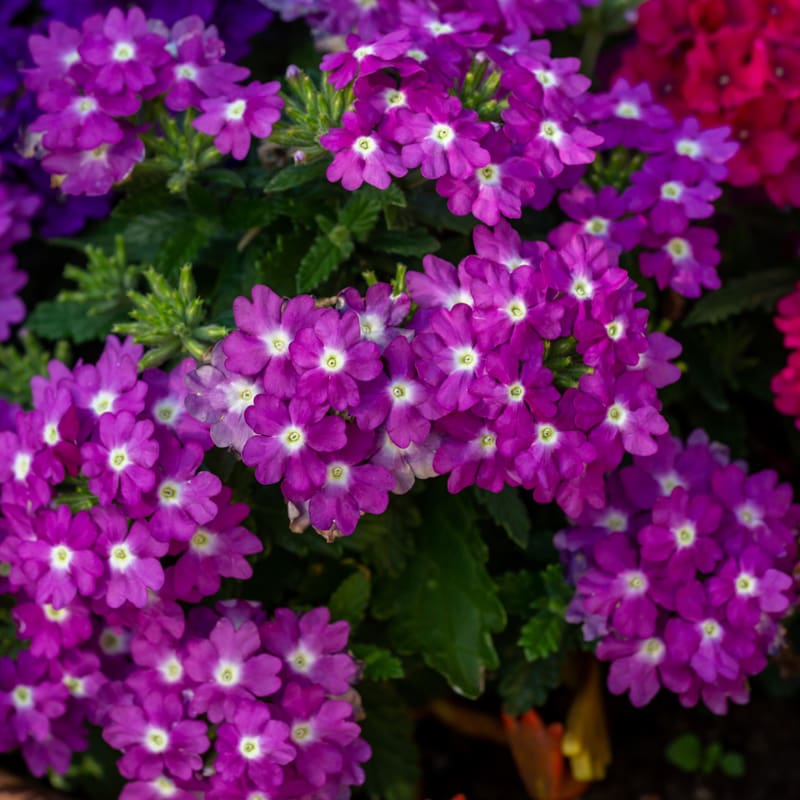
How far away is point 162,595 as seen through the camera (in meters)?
1.59

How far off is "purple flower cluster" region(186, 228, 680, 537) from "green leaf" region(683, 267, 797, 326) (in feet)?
1.52

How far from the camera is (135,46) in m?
1.73

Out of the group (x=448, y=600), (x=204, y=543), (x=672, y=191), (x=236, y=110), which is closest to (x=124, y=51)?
(x=236, y=110)

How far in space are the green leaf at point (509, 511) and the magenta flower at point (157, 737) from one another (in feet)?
1.72

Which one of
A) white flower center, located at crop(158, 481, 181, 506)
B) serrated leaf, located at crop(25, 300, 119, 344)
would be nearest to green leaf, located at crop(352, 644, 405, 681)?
white flower center, located at crop(158, 481, 181, 506)

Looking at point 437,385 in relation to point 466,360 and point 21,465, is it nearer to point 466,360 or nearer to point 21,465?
point 466,360

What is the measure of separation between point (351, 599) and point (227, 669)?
27 cm

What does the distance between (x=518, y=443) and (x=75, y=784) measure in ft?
3.87

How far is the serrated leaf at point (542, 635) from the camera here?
177cm

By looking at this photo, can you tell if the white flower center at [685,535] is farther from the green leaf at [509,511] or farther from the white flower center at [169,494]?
the white flower center at [169,494]

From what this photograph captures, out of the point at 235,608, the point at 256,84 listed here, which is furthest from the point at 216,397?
the point at 256,84

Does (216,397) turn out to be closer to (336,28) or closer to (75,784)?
(336,28)

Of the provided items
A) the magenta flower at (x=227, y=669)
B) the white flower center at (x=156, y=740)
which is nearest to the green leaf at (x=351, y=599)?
the magenta flower at (x=227, y=669)

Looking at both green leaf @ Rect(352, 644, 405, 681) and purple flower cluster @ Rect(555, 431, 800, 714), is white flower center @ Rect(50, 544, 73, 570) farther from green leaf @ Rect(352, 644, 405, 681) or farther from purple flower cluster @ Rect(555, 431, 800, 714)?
purple flower cluster @ Rect(555, 431, 800, 714)
